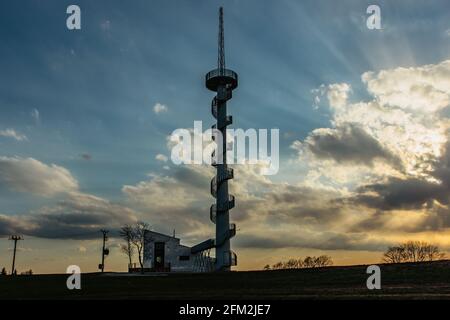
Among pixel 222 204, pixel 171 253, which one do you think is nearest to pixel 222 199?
pixel 222 204

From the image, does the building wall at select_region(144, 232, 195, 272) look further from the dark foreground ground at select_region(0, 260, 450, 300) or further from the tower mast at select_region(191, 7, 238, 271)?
the dark foreground ground at select_region(0, 260, 450, 300)

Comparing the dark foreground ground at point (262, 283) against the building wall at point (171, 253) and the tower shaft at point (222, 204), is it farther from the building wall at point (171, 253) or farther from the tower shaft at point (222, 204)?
the building wall at point (171, 253)

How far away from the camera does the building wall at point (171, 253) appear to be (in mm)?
67875

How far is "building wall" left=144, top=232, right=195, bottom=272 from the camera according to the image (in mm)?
67875

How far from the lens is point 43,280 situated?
5050cm

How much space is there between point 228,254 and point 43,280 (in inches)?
815

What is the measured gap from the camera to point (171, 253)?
68938mm

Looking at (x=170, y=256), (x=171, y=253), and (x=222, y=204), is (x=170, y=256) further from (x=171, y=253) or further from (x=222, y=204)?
(x=222, y=204)

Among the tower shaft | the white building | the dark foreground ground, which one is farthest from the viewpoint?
the white building

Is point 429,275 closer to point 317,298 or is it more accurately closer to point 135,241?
point 317,298

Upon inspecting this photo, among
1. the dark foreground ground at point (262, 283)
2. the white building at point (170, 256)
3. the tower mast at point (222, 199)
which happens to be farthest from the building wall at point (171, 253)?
the dark foreground ground at point (262, 283)

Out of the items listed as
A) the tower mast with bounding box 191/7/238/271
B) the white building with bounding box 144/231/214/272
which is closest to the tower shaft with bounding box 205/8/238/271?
the tower mast with bounding box 191/7/238/271
